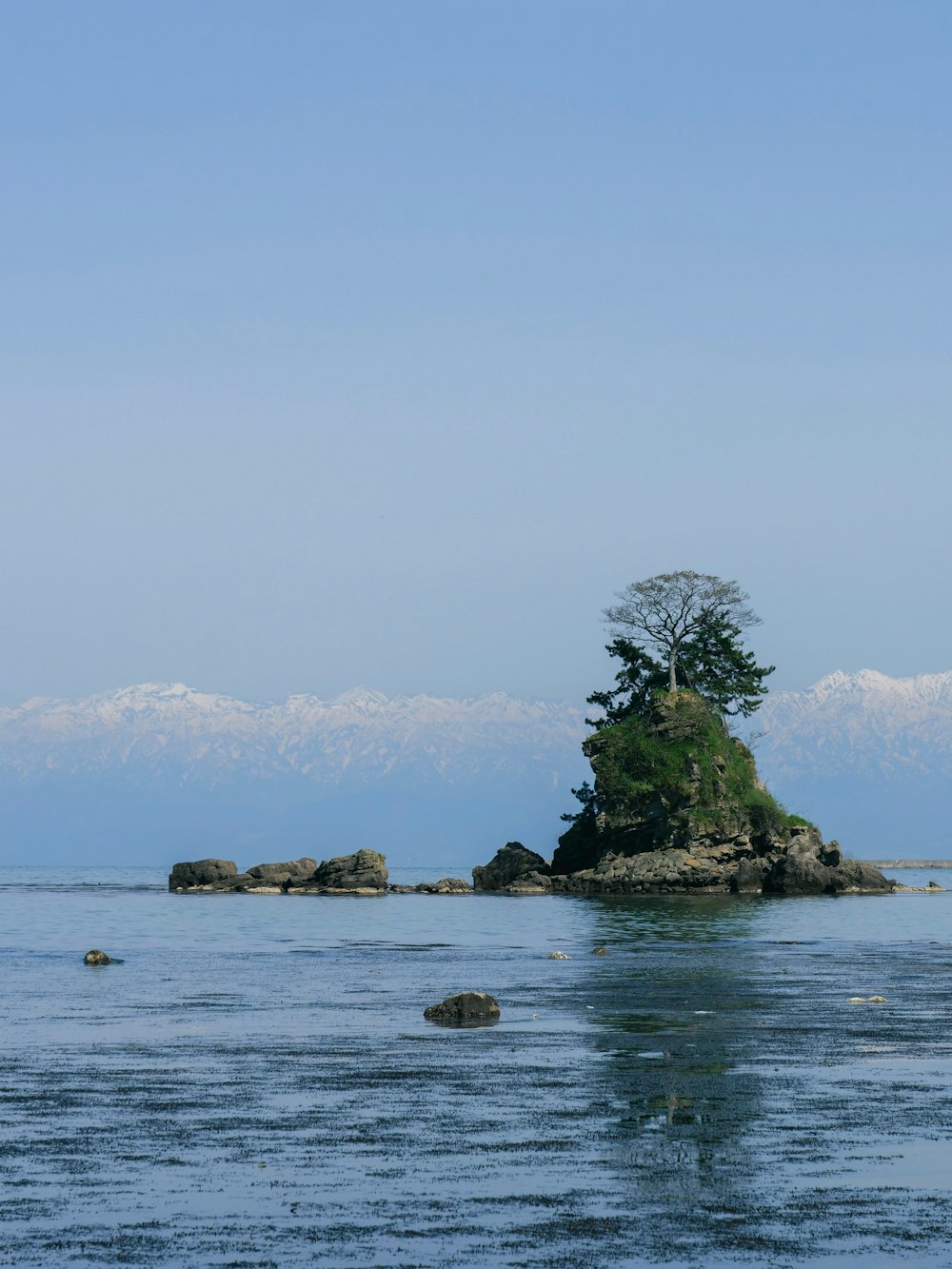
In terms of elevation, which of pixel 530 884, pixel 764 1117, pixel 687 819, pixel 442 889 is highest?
pixel 687 819

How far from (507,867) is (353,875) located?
1478cm

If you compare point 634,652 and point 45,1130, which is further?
point 634,652

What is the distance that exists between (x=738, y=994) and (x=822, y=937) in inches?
1302

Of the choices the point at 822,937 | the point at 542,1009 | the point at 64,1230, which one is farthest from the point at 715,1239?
the point at 822,937

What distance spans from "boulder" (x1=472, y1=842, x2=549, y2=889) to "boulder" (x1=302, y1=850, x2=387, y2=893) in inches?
362

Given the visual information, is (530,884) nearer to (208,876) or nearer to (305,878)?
(305,878)

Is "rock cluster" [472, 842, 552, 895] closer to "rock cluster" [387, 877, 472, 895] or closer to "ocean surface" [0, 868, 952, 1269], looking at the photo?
"rock cluster" [387, 877, 472, 895]

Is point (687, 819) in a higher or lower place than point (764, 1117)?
higher

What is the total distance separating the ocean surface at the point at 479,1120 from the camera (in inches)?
597

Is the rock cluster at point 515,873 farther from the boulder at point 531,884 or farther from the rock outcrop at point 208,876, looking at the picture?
the rock outcrop at point 208,876

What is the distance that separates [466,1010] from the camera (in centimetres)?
3588

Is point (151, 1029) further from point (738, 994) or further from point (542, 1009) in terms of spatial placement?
point (738, 994)

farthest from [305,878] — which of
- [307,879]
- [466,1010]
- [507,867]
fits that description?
[466,1010]

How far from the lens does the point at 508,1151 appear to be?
19.3 m
